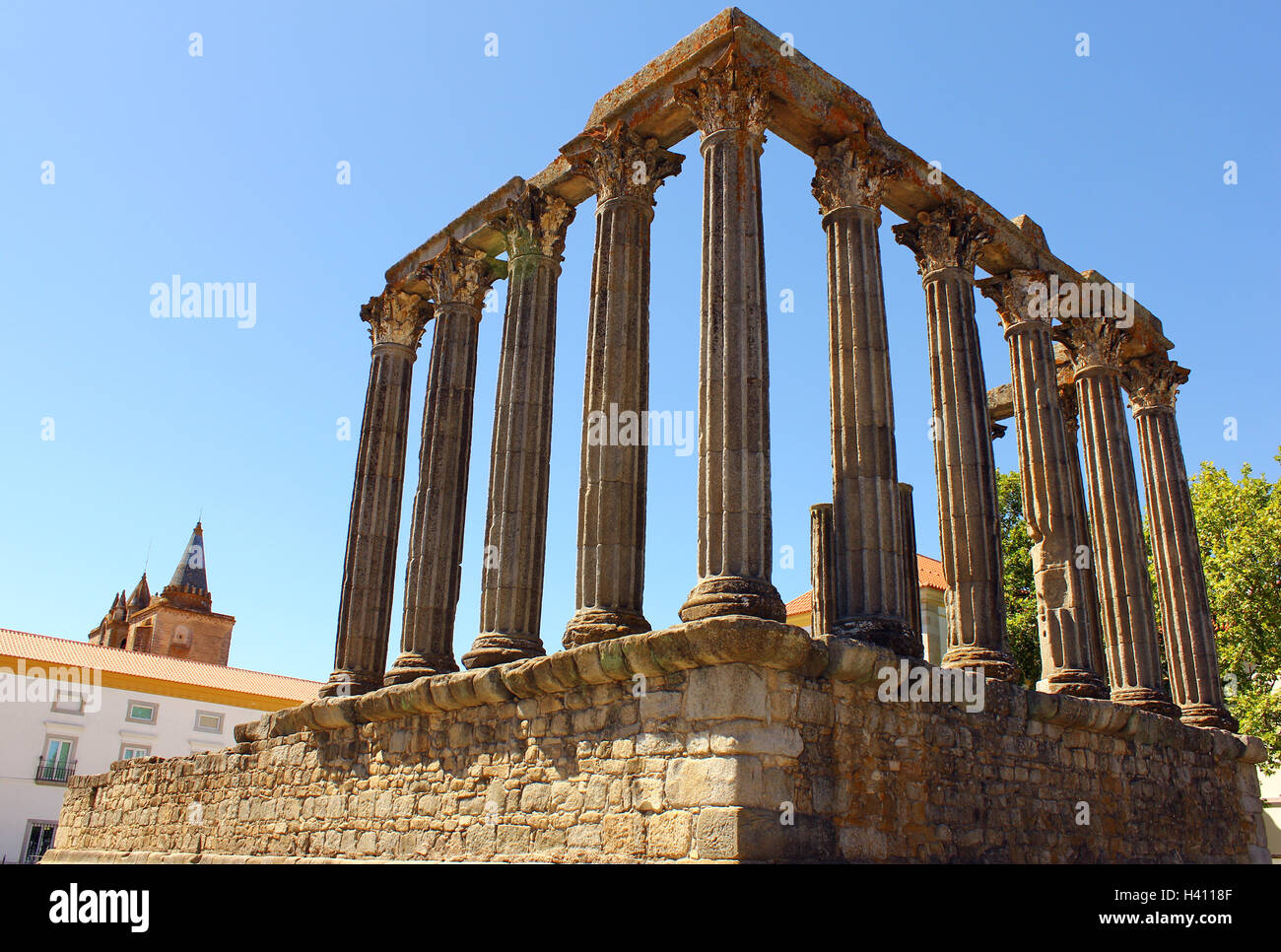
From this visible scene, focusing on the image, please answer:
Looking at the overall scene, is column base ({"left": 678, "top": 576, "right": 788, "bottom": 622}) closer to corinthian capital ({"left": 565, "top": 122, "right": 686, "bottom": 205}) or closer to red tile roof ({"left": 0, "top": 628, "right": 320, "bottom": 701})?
corinthian capital ({"left": 565, "top": 122, "right": 686, "bottom": 205})

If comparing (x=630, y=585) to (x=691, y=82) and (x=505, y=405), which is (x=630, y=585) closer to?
(x=505, y=405)

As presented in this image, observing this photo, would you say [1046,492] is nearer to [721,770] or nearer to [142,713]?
[721,770]

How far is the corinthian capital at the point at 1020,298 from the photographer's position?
15750mm

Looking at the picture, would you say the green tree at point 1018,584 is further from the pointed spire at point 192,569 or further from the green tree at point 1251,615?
the pointed spire at point 192,569

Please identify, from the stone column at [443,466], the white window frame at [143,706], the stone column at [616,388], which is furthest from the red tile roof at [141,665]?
the stone column at [616,388]

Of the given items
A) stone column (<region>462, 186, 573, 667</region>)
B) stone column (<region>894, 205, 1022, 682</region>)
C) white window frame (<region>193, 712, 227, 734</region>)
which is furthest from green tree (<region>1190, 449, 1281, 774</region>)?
white window frame (<region>193, 712, 227, 734</region>)

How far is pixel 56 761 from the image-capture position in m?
38.1

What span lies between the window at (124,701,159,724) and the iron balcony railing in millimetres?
2652

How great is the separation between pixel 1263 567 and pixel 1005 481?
→ 29.6 ft

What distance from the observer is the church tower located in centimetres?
5300

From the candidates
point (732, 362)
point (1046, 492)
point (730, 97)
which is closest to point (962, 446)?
point (1046, 492)

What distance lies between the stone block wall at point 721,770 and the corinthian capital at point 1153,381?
19.9 feet

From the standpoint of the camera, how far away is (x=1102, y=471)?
16266 mm

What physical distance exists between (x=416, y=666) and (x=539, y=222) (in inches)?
260
